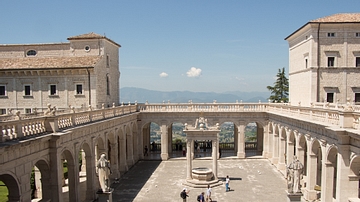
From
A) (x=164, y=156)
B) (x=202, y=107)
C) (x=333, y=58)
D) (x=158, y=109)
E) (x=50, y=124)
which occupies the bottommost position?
(x=164, y=156)

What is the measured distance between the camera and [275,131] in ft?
119

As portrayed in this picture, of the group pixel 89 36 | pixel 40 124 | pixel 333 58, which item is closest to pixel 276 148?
pixel 333 58

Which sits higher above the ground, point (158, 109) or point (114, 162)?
point (158, 109)

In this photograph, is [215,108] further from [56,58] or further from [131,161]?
[56,58]

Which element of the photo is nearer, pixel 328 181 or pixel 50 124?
pixel 50 124

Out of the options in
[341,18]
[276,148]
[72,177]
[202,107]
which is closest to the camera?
[72,177]

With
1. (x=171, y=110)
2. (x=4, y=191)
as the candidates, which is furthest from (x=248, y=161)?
(x=4, y=191)

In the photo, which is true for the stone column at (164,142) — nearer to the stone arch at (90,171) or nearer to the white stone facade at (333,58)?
the white stone facade at (333,58)

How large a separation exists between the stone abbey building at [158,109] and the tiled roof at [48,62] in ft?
0.37

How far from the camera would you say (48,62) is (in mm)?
37594

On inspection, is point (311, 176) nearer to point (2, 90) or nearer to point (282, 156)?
point (282, 156)

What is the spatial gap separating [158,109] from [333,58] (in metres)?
21.1

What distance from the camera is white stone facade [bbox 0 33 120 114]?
36469 mm

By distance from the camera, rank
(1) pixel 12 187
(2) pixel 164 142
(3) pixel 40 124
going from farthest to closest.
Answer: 1. (2) pixel 164 142
2. (3) pixel 40 124
3. (1) pixel 12 187
